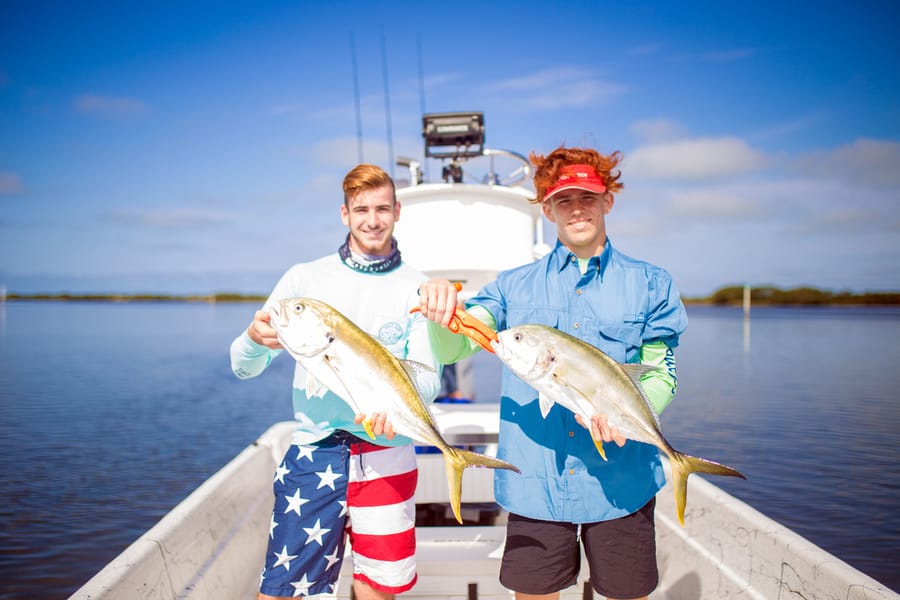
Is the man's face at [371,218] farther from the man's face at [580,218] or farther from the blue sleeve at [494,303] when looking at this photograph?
the man's face at [580,218]

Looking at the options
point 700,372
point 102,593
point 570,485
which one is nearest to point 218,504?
point 102,593

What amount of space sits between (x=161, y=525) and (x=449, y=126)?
4191mm

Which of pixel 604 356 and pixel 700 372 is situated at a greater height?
pixel 604 356

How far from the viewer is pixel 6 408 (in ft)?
43.0

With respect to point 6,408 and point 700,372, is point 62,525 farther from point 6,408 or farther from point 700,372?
point 700,372

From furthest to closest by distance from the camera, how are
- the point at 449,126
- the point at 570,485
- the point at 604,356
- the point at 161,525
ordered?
the point at 449,126
the point at 161,525
the point at 570,485
the point at 604,356

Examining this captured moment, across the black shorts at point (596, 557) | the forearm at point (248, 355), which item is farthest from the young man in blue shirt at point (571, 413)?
the forearm at point (248, 355)

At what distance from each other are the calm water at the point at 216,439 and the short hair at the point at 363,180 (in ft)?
16.7

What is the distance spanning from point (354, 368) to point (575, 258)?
1.07m

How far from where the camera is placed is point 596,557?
7.81ft

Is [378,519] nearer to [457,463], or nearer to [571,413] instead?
[457,463]

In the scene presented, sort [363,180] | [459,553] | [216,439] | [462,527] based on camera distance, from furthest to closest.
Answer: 1. [216,439]
2. [462,527]
3. [459,553]
4. [363,180]

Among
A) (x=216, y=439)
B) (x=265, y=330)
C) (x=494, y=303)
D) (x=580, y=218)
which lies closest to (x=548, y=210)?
(x=580, y=218)

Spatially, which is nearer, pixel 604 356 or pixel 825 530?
pixel 604 356
